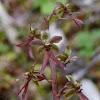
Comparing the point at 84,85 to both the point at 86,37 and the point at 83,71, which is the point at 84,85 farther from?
the point at 86,37

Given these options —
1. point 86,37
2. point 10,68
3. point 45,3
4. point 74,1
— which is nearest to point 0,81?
point 10,68

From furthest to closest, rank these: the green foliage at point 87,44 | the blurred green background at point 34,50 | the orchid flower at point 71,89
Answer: the green foliage at point 87,44 → the blurred green background at point 34,50 → the orchid flower at point 71,89

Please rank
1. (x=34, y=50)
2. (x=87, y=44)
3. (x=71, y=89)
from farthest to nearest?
(x=87, y=44)
(x=34, y=50)
(x=71, y=89)

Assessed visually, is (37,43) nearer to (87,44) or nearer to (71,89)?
(71,89)

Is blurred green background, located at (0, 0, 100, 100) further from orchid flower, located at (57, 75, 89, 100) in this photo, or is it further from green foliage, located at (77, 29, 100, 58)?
orchid flower, located at (57, 75, 89, 100)

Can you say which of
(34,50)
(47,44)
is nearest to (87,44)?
(34,50)

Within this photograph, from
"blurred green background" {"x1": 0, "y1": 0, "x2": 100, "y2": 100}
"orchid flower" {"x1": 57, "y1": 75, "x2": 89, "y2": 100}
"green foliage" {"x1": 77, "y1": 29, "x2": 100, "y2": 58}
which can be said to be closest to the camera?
"orchid flower" {"x1": 57, "y1": 75, "x2": 89, "y2": 100}

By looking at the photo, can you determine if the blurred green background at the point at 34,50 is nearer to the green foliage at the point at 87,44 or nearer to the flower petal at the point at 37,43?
the green foliage at the point at 87,44

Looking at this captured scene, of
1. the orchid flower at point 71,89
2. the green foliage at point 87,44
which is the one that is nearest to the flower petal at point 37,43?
the orchid flower at point 71,89

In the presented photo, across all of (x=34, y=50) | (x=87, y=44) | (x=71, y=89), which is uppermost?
(x=71, y=89)

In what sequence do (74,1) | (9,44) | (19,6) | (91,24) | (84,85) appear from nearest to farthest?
(84,85)
(9,44)
(91,24)
(74,1)
(19,6)

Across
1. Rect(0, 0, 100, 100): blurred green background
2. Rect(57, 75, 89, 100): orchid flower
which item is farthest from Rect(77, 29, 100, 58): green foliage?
Rect(57, 75, 89, 100): orchid flower
